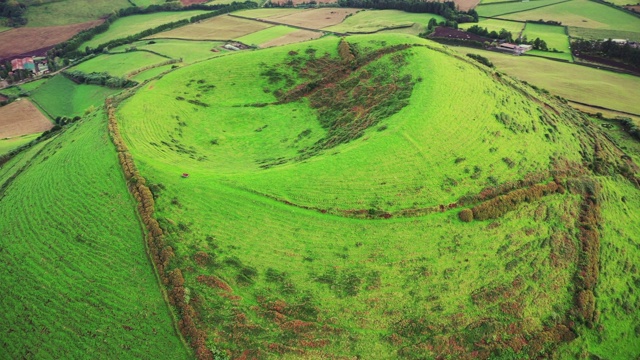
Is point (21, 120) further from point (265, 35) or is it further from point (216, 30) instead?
point (265, 35)

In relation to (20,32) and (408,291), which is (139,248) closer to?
(408,291)

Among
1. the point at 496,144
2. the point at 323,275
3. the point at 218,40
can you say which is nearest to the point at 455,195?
the point at 496,144

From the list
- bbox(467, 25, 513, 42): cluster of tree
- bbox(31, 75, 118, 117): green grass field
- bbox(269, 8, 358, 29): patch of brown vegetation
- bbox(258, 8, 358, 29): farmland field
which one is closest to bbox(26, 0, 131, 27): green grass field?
bbox(31, 75, 118, 117): green grass field

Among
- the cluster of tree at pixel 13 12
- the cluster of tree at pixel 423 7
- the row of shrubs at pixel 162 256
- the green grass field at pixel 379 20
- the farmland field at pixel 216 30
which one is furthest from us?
the cluster of tree at pixel 13 12

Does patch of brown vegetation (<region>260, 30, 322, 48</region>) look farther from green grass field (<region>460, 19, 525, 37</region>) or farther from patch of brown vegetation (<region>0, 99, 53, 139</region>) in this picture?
patch of brown vegetation (<region>0, 99, 53, 139</region>)

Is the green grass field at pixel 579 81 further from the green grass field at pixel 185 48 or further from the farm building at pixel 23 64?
the farm building at pixel 23 64

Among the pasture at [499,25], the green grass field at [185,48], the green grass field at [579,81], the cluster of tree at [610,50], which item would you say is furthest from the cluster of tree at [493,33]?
the green grass field at [185,48]

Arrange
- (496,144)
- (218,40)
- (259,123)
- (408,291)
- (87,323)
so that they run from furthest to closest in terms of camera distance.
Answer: (218,40)
(259,123)
(496,144)
(408,291)
(87,323)
